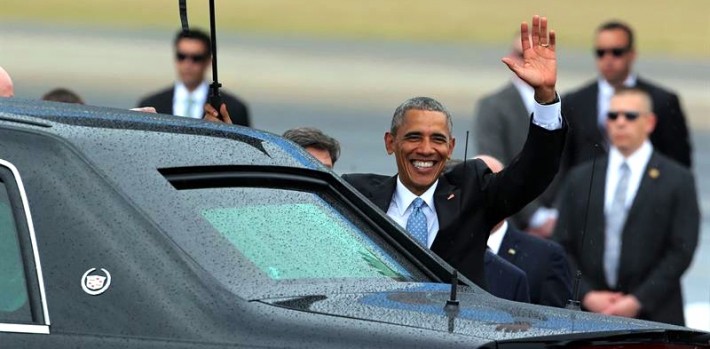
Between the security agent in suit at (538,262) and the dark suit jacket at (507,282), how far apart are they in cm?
80

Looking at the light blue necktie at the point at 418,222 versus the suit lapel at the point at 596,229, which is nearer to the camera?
the light blue necktie at the point at 418,222

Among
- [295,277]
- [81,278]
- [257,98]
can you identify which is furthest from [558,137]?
[257,98]

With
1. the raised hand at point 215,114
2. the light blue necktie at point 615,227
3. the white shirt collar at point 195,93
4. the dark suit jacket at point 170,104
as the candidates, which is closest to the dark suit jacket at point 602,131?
the light blue necktie at point 615,227

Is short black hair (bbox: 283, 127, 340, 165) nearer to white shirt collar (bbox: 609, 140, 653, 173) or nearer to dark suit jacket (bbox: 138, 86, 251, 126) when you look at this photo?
white shirt collar (bbox: 609, 140, 653, 173)

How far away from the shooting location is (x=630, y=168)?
11672mm

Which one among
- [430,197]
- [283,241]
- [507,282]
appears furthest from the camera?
[507,282]

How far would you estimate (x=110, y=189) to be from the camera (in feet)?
17.8

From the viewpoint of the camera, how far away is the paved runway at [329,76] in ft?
50.2

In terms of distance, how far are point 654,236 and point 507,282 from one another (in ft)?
10.8

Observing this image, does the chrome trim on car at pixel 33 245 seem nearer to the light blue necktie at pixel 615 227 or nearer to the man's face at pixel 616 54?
the light blue necktie at pixel 615 227

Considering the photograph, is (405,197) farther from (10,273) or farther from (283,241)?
(10,273)

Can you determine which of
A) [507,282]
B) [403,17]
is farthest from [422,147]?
[403,17]

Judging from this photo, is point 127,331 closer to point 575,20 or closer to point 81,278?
point 81,278

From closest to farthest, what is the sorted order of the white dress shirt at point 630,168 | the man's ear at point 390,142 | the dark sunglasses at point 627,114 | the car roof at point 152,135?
the car roof at point 152,135
the man's ear at point 390,142
the white dress shirt at point 630,168
the dark sunglasses at point 627,114
